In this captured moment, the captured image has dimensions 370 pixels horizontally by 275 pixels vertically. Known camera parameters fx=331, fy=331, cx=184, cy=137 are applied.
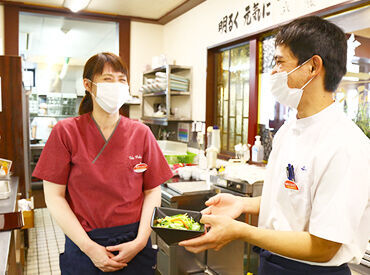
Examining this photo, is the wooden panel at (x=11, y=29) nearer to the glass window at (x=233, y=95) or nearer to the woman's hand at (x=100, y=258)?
the glass window at (x=233, y=95)

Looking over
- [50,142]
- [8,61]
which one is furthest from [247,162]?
[8,61]

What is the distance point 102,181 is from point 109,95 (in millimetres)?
418

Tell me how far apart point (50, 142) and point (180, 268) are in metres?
1.79

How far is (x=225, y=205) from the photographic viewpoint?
1401 millimetres

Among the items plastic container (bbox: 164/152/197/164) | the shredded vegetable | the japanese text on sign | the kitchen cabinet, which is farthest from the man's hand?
the kitchen cabinet

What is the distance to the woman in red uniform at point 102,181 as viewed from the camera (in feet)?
4.91

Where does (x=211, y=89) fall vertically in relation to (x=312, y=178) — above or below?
above

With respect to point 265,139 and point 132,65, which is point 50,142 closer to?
point 265,139

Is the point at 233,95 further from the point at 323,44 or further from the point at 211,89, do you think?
the point at 323,44

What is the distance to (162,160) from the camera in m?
1.75

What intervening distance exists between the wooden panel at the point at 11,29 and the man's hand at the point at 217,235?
14.0 feet

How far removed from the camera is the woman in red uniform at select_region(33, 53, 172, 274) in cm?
150

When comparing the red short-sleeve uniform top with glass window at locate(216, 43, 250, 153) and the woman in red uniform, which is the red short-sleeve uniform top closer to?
the woman in red uniform

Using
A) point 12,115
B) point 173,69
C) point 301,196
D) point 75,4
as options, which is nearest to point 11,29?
point 75,4
